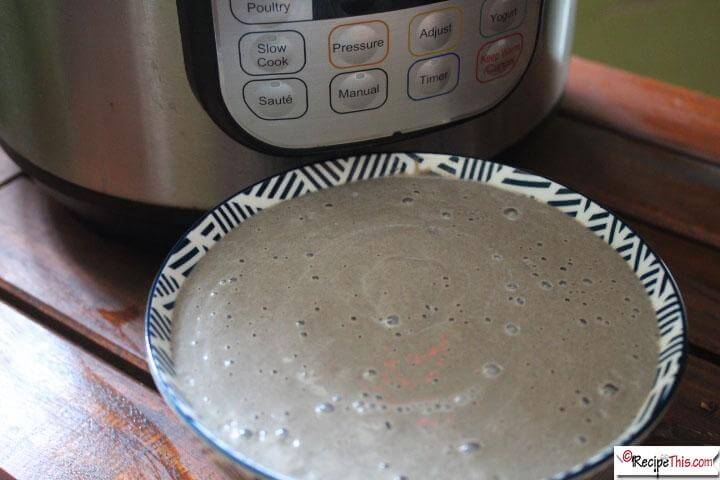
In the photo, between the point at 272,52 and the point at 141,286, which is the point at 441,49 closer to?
the point at 272,52

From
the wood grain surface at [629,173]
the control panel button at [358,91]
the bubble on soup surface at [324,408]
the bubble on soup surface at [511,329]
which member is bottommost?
the wood grain surface at [629,173]

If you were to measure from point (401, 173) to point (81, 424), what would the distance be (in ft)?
0.65

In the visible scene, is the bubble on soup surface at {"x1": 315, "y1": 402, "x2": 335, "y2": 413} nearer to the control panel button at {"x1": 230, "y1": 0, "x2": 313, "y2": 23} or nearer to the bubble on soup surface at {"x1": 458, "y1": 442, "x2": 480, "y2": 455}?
the bubble on soup surface at {"x1": 458, "y1": 442, "x2": 480, "y2": 455}

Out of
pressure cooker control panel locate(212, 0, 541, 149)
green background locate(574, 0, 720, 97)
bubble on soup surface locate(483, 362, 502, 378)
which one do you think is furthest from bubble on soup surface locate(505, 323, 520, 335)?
green background locate(574, 0, 720, 97)

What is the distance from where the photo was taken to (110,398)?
0.40m

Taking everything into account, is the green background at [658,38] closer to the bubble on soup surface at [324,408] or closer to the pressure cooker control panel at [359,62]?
the pressure cooker control panel at [359,62]

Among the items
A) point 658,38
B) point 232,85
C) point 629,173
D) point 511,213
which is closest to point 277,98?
point 232,85

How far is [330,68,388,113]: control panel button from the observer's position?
41 cm

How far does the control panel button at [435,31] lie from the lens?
15.8 inches

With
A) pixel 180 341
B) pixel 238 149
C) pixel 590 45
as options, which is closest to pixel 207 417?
pixel 180 341

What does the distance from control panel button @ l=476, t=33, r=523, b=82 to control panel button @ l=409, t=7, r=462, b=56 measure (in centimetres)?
2

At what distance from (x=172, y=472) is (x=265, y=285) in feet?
0.30

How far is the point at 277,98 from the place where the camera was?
404mm

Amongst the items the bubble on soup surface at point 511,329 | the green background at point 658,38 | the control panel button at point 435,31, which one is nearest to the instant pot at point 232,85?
the control panel button at point 435,31
